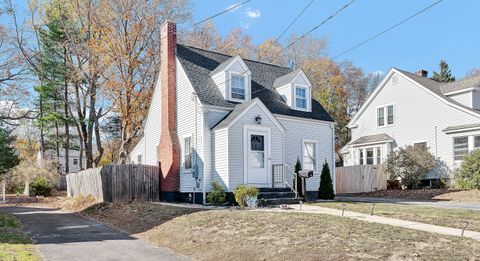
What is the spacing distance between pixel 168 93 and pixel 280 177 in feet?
22.1

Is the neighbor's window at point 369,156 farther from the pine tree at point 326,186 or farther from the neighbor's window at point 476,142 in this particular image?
the pine tree at point 326,186

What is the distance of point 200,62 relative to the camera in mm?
21516

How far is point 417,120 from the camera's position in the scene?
28.4m

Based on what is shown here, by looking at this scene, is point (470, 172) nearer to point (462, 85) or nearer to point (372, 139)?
point (462, 85)

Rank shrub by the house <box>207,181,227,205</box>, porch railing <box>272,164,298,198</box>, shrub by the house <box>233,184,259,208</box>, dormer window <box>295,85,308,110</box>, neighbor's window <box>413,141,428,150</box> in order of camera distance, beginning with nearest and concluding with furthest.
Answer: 1. shrub by the house <box>233,184,259,208</box>
2. shrub by the house <box>207,181,227,205</box>
3. porch railing <box>272,164,298,198</box>
4. dormer window <box>295,85,308,110</box>
5. neighbor's window <box>413,141,428,150</box>

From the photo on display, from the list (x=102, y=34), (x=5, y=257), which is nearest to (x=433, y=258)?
(x=5, y=257)

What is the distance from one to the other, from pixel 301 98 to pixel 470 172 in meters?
10.2

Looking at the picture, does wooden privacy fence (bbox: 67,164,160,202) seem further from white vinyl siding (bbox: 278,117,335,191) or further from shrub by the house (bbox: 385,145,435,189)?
shrub by the house (bbox: 385,145,435,189)

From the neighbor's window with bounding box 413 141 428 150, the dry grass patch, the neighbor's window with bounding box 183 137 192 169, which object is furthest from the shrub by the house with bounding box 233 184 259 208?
the neighbor's window with bounding box 413 141 428 150

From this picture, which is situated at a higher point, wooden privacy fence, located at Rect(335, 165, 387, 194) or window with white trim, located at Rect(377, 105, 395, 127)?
window with white trim, located at Rect(377, 105, 395, 127)

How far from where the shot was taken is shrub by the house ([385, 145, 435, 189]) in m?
25.9

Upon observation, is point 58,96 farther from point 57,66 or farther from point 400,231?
point 400,231

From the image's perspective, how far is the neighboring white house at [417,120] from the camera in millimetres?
25781

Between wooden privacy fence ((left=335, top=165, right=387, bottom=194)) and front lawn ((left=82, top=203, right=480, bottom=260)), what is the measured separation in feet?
52.1
